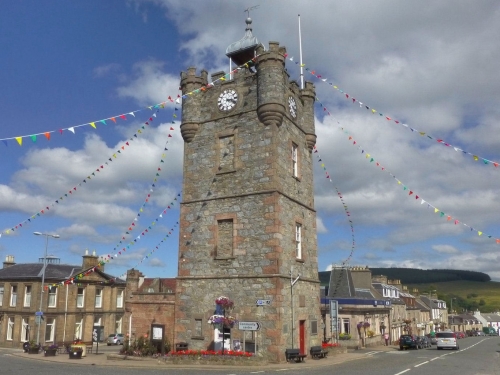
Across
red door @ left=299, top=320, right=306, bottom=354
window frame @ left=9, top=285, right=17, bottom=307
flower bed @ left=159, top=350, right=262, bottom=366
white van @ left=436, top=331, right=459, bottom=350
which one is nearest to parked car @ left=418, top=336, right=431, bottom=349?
white van @ left=436, top=331, right=459, bottom=350

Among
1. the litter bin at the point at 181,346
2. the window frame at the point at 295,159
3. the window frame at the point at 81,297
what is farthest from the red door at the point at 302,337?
the window frame at the point at 81,297

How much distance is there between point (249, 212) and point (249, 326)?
5668 millimetres

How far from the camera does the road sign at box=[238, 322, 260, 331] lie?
19250 mm

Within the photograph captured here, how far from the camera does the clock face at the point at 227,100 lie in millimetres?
24306

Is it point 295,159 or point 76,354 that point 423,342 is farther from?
point 76,354

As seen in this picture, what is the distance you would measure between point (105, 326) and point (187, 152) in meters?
27.2

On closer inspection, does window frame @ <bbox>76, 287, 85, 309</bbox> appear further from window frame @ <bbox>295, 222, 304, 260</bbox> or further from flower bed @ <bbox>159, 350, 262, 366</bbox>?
window frame @ <bbox>295, 222, 304, 260</bbox>

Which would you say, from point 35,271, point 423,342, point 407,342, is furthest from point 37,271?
point 423,342

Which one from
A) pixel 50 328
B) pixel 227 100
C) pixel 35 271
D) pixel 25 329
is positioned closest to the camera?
pixel 227 100

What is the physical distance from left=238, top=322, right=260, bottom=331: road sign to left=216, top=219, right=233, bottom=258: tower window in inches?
155

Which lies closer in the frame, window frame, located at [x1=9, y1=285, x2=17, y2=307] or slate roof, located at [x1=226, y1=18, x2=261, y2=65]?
slate roof, located at [x1=226, y1=18, x2=261, y2=65]

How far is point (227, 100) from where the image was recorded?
24.5 metres

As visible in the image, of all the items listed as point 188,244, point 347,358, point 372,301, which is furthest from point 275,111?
point 372,301

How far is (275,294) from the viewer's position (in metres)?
20.4
